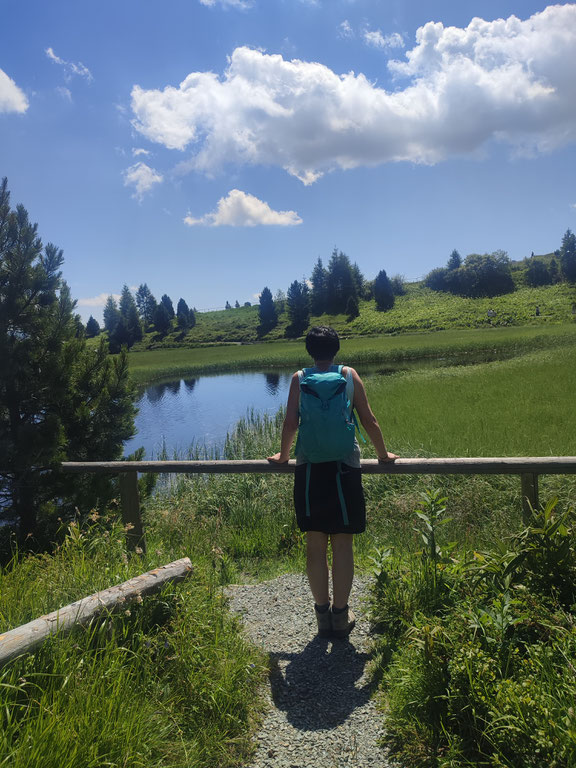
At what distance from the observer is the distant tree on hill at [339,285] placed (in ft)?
295

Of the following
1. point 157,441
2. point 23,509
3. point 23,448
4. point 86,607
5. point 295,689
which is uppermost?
point 23,448

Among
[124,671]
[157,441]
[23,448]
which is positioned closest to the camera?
[124,671]

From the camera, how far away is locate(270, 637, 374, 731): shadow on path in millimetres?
2658

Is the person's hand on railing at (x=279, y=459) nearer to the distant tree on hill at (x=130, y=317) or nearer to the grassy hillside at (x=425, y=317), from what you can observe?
the grassy hillside at (x=425, y=317)

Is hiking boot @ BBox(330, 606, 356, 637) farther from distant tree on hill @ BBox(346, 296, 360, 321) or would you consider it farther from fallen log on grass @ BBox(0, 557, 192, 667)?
distant tree on hill @ BBox(346, 296, 360, 321)

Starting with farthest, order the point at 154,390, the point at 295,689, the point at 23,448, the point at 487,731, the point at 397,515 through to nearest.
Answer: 1. the point at 154,390
2. the point at 397,515
3. the point at 23,448
4. the point at 295,689
5. the point at 487,731

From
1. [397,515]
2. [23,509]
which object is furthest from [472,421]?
[23,509]

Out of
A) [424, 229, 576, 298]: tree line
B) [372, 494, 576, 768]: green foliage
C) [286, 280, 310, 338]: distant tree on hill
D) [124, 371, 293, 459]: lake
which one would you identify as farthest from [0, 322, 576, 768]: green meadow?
[424, 229, 576, 298]: tree line

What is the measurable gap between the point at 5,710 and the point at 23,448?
401 cm

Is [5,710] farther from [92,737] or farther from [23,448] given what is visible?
[23,448]

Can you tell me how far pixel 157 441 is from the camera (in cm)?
1819

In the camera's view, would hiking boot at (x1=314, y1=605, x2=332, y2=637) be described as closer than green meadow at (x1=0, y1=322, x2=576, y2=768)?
No

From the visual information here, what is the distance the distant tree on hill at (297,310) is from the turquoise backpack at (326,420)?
7708cm

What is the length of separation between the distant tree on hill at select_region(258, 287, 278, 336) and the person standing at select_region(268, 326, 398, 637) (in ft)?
290
